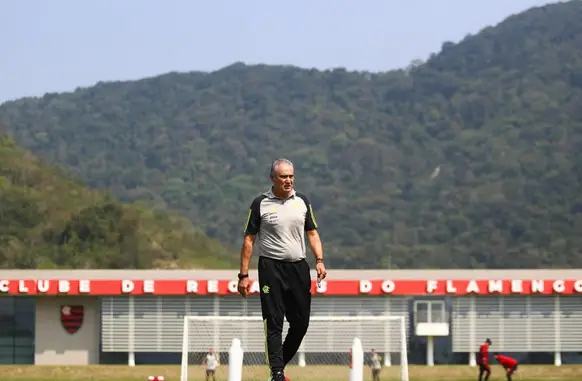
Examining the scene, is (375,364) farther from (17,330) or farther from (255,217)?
(17,330)

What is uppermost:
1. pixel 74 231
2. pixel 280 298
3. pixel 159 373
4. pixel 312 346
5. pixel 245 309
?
pixel 74 231

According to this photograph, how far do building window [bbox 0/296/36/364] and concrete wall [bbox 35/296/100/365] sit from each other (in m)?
0.58

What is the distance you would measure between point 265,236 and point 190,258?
4410 inches

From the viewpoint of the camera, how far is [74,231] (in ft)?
387

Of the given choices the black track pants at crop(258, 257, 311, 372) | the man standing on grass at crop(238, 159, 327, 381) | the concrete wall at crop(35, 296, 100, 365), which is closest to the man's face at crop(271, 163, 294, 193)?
the man standing on grass at crop(238, 159, 327, 381)

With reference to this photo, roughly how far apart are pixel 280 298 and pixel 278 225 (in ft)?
2.43

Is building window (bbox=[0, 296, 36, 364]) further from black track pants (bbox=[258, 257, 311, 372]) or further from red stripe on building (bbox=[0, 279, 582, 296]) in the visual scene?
black track pants (bbox=[258, 257, 311, 372])

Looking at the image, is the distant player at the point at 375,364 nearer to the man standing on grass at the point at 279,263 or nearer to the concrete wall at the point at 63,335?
the man standing on grass at the point at 279,263

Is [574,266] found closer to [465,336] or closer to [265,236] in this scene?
[465,336]

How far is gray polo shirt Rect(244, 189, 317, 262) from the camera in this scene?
1441 centimetres

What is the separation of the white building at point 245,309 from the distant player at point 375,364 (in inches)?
1391

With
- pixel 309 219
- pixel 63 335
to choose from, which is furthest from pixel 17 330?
pixel 309 219

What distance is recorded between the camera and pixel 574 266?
159 metres

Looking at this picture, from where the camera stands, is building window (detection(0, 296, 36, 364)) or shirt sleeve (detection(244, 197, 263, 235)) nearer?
shirt sleeve (detection(244, 197, 263, 235))
